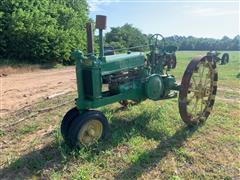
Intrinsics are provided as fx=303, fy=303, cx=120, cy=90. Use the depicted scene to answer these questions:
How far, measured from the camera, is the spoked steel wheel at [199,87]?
478cm

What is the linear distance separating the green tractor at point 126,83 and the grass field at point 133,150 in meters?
0.28

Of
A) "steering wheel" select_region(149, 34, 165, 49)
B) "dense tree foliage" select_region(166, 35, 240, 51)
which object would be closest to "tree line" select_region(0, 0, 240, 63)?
"steering wheel" select_region(149, 34, 165, 49)

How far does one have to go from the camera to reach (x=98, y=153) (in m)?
4.22

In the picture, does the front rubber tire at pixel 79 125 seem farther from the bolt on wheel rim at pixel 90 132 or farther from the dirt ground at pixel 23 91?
the dirt ground at pixel 23 91

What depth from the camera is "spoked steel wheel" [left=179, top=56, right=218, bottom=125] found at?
478 centimetres

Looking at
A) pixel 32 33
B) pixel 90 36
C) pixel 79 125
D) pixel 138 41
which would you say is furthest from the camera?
pixel 138 41

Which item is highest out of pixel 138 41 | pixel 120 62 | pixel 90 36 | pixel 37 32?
pixel 37 32

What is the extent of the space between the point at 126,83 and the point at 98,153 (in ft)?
4.48

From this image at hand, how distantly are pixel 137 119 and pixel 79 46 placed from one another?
48.7 feet

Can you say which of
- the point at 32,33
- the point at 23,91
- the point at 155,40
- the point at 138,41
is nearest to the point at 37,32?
the point at 32,33

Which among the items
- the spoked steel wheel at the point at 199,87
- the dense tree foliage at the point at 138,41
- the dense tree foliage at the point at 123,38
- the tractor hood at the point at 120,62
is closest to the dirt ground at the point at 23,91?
the tractor hood at the point at 120,62

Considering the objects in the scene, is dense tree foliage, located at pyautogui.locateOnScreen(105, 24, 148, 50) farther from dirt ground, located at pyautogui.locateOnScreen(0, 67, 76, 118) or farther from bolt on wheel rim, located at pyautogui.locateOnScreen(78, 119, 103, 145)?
bolt on wheel rim, located at pyautogui.locateOnScreen(78, 119, 103, 145)

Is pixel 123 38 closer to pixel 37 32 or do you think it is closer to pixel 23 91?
pixel 37 32

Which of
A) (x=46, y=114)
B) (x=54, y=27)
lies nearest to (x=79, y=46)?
(x=54, y=27)
